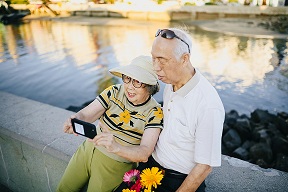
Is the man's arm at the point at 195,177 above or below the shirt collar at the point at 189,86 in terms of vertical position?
below

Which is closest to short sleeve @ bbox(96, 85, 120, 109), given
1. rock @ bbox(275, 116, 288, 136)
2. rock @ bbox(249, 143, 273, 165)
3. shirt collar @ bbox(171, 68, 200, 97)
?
shirt collar @ bbox(171, 68, 200, 97)

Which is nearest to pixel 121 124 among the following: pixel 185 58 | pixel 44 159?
pixel 185 58

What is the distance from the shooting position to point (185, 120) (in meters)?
1.70

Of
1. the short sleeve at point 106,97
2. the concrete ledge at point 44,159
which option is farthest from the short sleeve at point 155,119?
the concrete ledge at point 44,159

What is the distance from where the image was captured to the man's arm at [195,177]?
1657mm

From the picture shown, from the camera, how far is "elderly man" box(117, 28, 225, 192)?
5.28 feet

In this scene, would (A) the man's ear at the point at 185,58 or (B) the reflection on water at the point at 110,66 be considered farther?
(B) the reflection on water at the point at 110,66

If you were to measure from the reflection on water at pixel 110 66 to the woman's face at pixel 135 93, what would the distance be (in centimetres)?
564

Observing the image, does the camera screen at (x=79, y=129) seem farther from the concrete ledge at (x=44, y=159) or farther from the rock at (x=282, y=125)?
the rock at (x=282, y=125)

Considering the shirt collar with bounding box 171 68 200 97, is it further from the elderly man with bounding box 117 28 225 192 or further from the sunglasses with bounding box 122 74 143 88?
the sunglasses with bounding box 122 74 143 88

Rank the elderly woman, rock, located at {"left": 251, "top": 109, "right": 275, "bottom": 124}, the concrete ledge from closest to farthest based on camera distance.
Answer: the elderly woman, the concrete ledge, rock, located at {"left": 251, "top": 109, "right": 275, "bottom": 124}

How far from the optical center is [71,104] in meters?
7.63

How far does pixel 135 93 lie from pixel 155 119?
263 mm

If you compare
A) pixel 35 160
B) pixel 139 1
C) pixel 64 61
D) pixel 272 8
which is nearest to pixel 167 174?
pixel 35 160
